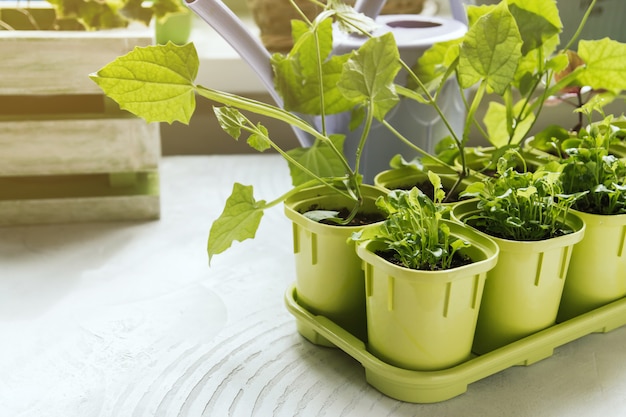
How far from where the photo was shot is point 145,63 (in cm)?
51

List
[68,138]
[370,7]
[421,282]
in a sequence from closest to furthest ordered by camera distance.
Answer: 1. [421,282]
2. [370,7]
3. [68,138]

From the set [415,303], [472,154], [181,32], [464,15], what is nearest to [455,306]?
[415,303]

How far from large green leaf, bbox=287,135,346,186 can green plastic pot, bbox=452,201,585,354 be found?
0.36 ft

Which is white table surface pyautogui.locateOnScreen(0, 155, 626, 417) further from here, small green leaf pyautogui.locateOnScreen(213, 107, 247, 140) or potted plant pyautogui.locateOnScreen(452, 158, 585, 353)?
small green leaf pyautogui.locateOnScreen(213, 107, 247, 140)

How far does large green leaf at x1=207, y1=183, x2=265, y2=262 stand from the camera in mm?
565

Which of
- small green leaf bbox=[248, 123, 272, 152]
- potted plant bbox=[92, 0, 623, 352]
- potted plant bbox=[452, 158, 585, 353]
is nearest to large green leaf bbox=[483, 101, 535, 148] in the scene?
potted plant bbox=[92, 0, 623, 352]

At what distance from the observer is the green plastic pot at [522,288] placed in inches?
21.1

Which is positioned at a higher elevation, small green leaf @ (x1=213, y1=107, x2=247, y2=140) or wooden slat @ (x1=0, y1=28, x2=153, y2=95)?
wooden slat @ (x1=0, y1=28, x2=153, y2=95)

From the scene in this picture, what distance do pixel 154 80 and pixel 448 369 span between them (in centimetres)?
29

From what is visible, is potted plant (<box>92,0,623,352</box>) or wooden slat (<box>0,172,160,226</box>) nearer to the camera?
potted plant (<box>92,0,623,352</box>)

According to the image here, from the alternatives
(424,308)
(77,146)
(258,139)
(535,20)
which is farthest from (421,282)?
(77,146)

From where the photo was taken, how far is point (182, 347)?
596mm

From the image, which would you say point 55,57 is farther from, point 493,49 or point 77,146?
point 493,49

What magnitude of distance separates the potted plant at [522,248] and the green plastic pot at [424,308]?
1.2 inches
